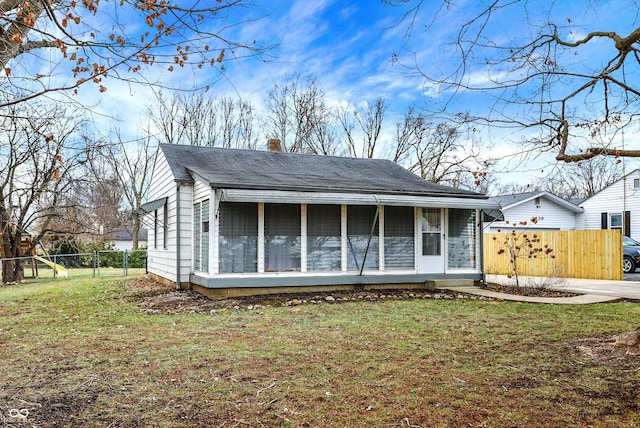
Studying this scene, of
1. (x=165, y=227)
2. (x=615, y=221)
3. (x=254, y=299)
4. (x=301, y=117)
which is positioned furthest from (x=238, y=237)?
(x=615, y=221)

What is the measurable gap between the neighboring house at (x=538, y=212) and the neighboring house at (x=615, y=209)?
0.55 metres

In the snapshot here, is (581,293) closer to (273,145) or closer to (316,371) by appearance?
(316,371)

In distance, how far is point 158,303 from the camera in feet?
30.9

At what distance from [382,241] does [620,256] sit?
9.21 metres

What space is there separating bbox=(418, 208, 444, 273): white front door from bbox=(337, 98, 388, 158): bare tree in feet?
55.2

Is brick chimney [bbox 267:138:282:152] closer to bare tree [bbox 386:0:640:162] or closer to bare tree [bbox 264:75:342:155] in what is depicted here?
bare tree [bbox 386:0:640:162]

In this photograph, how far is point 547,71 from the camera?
Answer: 567 cm

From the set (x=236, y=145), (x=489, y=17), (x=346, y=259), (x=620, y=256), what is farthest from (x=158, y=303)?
(x=236, y=145)

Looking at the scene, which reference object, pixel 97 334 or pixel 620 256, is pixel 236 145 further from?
pixel 97 334

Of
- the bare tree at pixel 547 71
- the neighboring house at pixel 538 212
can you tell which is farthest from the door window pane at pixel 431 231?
the neighboring house at pixel 538 212

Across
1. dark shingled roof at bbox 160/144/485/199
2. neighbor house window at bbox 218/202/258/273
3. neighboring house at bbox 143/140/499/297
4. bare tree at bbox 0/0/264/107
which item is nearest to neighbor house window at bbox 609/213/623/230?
dark shingled roof at bbox 160/144/485/199

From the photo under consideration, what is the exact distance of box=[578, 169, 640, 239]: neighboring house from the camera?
21.9 metres

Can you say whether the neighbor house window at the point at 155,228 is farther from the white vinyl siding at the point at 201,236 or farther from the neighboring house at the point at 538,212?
the neighboring house at the point at 538,212

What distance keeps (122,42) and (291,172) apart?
9351mm
